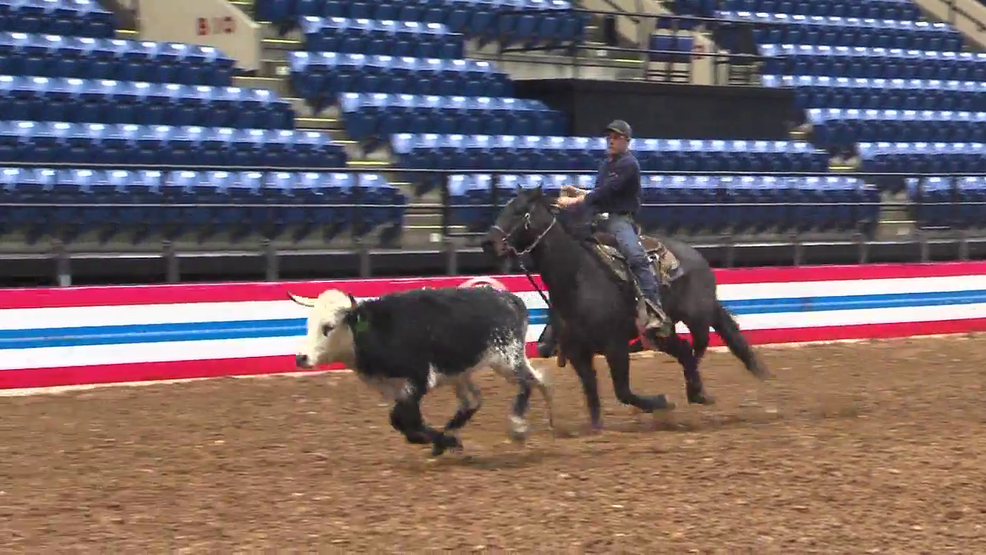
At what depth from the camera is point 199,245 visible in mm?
13570

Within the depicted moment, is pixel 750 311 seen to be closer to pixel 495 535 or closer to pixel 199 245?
pixel 199 245

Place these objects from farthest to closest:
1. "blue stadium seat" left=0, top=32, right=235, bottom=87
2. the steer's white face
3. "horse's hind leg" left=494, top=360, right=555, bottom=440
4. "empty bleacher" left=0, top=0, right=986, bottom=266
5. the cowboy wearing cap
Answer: "blue stadium seat" left=0, top=32, right=235, bottom=87
"empty bleacher" left=0, top=0, right=986, bottom=266
the cowboy wearing cap
"horse's hind leg" left=494, top=360, right=555, bottom=440
the steer's white face

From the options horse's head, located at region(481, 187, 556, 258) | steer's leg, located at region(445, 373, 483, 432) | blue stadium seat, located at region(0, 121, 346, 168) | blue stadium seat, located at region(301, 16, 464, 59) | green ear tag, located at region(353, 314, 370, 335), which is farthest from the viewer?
blue stadium seat, located at region(301, 16, 464, 59)

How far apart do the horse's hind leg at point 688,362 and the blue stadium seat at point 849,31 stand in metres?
14.9

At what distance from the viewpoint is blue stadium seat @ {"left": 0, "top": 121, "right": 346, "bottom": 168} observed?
562 inches

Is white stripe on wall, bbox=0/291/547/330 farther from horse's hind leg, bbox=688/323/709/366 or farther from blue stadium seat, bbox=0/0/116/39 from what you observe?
blue stadium seat, bbox=0/0/116/39

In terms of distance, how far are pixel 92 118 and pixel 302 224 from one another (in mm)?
3349

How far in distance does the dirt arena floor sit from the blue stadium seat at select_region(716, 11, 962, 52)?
50.4 feet

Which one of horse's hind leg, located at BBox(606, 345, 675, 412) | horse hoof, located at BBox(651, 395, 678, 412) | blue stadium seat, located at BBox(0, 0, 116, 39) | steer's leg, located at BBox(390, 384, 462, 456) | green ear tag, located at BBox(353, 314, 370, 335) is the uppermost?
blue stadium seat, located at BBox(0, 0, 116, 39)

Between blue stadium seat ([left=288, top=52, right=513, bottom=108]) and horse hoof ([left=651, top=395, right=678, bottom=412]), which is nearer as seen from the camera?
horse hoof ([left=651, top=395, right=678, bottom=412])

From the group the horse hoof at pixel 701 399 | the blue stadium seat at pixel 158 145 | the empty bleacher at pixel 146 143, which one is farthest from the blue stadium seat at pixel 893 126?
the horse hoof at pixel 701 399

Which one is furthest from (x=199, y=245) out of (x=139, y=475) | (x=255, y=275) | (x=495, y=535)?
(x=495, y=535)

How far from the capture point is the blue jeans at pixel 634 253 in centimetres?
1047

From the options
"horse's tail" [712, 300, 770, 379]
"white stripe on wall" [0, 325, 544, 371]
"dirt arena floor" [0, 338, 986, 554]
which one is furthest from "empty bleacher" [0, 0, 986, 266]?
"dirt arena floor" [0, 338, 986, 554]
